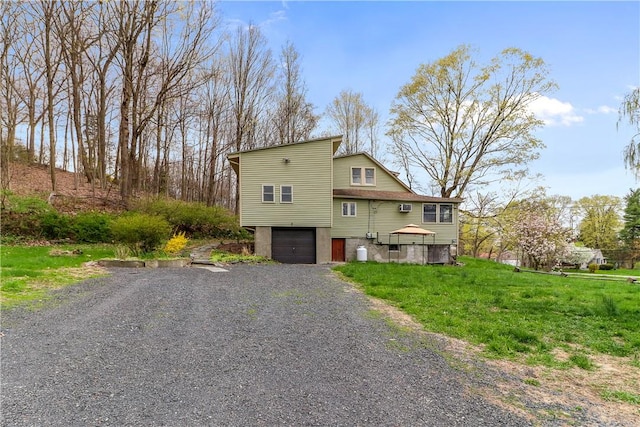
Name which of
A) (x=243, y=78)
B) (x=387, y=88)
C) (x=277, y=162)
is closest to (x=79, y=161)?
(x=243, y=78)

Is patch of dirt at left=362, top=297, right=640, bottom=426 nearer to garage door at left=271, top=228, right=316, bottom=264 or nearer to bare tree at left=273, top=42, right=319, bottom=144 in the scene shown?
garage door at left=271, top=228, right=316, bottom=264

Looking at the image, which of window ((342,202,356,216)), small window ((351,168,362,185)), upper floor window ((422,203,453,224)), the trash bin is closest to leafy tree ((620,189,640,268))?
upper floor window ((422,203,453,224))

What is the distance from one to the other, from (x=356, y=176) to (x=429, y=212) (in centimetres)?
466

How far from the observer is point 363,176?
1977cm

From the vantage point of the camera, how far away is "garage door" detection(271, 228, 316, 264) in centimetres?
1686

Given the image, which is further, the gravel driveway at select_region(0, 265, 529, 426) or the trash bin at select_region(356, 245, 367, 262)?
the trash bin at select_region(356, 245, 367, 262)

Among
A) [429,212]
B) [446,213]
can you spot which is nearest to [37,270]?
[429,212]

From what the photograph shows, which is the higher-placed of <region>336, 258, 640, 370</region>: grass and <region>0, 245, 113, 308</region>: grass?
<region>0, 245, 113, 308</region>: grass

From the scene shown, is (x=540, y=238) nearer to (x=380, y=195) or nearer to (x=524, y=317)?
(x=380, y=195)

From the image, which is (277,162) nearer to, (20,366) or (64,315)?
(64,315)

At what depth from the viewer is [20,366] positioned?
3.54 meters

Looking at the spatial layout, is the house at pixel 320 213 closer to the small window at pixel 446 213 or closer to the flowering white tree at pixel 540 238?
the small window at pixel 446 213

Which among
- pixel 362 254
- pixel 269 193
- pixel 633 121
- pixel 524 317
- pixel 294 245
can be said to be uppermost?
pixel 633 121

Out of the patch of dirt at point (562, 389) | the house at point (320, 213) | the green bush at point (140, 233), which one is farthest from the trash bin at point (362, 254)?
the patch of dirt at point (562, 389)
